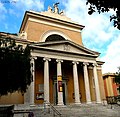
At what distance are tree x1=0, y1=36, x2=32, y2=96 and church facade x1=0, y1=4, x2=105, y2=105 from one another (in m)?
5.91

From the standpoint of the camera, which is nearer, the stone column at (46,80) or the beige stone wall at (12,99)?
the stone column at (46,80)

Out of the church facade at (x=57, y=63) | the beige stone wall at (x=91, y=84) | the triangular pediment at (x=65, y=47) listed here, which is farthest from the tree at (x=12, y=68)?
the beige stone wall at (x=91, y=84)

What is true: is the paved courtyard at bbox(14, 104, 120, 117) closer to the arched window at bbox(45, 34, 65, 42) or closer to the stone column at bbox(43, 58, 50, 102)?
the stone column at bbox(43, 58, 50, 102)

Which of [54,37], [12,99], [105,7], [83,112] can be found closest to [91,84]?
[54,37]

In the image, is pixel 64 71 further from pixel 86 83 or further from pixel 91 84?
pixel 91 84

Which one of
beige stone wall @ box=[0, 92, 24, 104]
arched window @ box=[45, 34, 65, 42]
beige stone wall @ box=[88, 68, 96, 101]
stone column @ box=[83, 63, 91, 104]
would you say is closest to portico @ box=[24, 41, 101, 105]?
stone column @ box=[83, 63, 91, 104]

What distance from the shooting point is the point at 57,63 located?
21922 millimetres

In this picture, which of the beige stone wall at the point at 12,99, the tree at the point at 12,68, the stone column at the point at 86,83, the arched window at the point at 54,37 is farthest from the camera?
the arched window at the point at 54,37

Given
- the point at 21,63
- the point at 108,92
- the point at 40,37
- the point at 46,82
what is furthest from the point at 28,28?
the point at 108,92

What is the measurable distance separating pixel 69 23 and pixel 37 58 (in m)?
9.38

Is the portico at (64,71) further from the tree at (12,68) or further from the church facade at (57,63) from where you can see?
Result: the tree at (12,68)

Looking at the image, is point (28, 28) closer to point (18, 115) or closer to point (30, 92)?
point (30, 92)

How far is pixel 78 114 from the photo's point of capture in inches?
677

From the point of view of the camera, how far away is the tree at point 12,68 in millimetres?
12602
